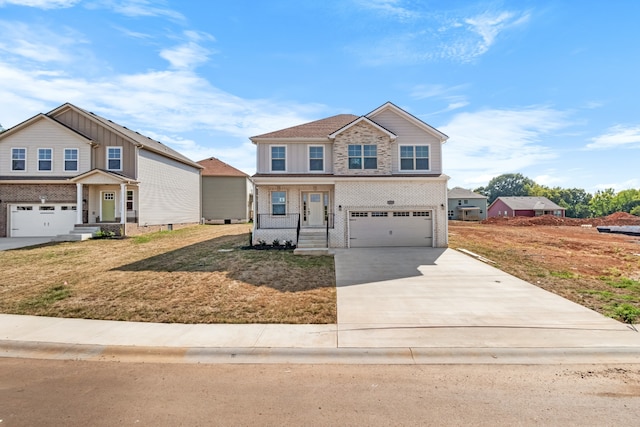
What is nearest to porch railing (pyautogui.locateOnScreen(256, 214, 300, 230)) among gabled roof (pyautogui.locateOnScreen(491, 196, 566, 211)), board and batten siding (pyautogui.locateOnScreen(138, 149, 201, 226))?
board and batten siding (pyautogui.locateOnScreen(138, 149, 201, 226))

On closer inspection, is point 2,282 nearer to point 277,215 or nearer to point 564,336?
point 277,215

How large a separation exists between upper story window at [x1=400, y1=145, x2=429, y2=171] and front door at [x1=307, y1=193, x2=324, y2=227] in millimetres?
5111

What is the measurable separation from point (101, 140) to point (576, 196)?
10670 cm

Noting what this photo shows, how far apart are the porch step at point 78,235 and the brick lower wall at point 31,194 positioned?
2410mm

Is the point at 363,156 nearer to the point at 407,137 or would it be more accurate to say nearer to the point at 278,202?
the point at 407,137

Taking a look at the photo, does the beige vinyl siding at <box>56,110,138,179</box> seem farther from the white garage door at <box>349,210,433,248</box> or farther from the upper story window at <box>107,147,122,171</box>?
the white garage door at <box>349,210,433,248</box>

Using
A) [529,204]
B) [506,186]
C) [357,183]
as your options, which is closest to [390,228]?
[357,183]

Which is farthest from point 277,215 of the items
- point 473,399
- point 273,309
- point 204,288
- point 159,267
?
point 473,399

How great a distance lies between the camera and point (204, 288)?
29.3ft

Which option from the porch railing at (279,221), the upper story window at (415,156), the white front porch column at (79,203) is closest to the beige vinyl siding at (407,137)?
the upper story window at (415,156)

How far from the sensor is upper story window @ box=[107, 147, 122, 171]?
71.3 ft

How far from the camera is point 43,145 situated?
21.5 metres

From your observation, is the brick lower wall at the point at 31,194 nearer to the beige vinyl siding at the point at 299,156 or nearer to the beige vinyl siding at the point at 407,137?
the beige vinyl siding at the point at 299,156

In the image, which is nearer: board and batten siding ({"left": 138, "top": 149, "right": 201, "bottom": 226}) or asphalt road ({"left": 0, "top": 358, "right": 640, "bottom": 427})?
asphalt road ({"left": 0, "top": 358, "right": 640, "bottom": 427})
